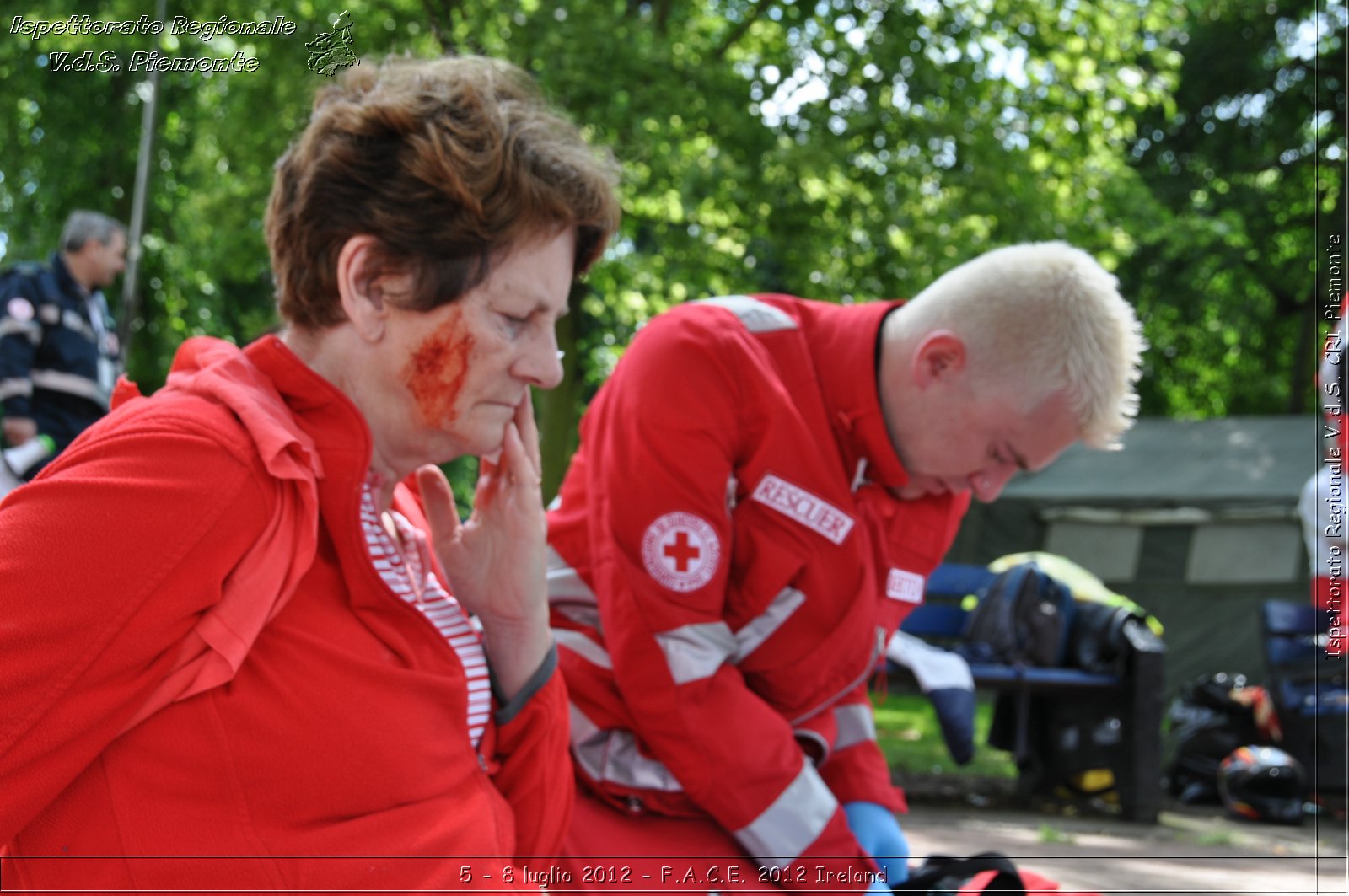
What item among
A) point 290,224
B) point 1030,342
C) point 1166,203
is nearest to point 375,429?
point 290,224

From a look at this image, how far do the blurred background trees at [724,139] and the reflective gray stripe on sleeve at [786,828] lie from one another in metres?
6.88

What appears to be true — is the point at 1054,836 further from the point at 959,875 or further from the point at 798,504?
the point at 798,504

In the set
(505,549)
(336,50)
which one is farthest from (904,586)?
(336,50)

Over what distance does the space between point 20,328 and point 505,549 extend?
5.01 m

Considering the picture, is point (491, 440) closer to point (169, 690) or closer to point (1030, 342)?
point (169, 690)

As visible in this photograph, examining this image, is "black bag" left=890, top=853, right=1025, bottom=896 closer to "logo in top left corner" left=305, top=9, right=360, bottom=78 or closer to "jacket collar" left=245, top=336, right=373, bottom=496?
"jacket collar" left=245, top=336, right=373, bottom=496

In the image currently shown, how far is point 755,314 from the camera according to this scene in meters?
A: 2.41

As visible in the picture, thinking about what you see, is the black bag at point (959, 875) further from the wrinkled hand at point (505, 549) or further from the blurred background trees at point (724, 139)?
the blurred background trees at point (724, 139)

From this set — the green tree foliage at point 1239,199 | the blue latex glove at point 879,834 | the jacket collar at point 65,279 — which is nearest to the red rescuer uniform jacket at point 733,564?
the blue latex glove at point 879,834

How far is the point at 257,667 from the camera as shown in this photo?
150 cm

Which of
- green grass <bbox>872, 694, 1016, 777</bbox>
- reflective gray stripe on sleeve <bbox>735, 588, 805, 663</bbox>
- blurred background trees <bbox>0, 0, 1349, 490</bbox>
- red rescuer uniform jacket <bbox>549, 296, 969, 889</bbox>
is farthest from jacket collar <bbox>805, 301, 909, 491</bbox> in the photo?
blurred background trees <bbox>0, 0, 1349, 490</bbox>

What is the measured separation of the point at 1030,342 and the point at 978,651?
503cm

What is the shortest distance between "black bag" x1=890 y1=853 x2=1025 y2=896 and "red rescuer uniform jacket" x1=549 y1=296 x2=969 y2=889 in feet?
0.74

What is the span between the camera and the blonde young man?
2.15m
